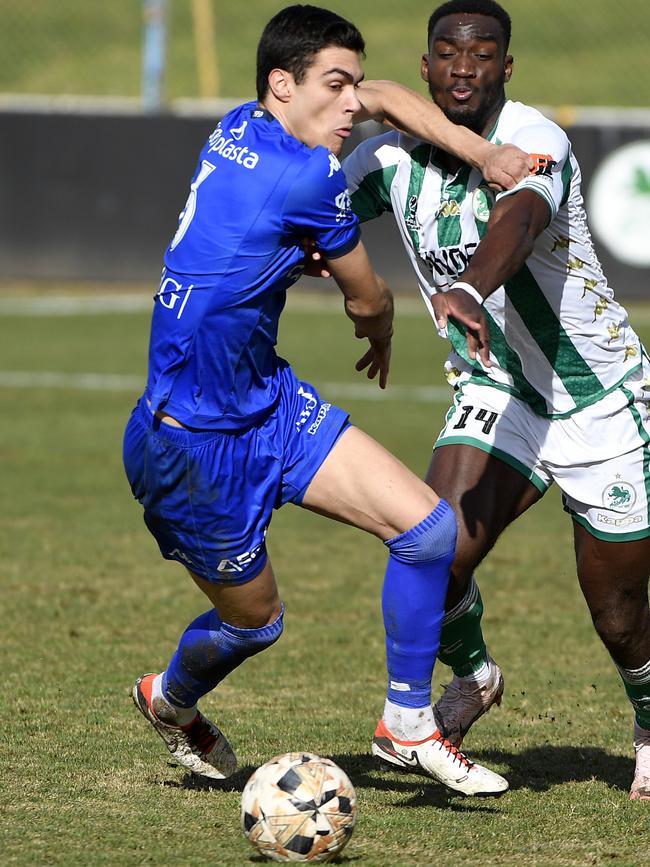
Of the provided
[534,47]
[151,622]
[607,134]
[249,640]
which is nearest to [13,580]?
[151,622]

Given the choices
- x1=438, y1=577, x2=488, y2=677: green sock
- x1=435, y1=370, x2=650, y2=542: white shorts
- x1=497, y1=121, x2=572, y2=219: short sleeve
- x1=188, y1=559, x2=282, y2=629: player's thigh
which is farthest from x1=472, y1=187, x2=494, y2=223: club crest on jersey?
x1=188, y1=559, x2=282, y2=629: player's thigh

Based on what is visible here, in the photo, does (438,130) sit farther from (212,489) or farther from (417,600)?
(417,600)

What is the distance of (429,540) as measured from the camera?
4.67 metres

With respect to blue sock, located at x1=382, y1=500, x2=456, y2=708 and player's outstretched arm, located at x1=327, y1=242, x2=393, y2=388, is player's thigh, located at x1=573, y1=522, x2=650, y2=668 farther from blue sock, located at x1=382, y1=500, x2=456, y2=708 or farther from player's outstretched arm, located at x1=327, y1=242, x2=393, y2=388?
player's outstretched arm, located at x1=327, y1=242, x2=393, y2=388

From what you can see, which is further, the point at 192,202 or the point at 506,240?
the point at 192,202

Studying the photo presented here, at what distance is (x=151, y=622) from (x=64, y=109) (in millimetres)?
14357

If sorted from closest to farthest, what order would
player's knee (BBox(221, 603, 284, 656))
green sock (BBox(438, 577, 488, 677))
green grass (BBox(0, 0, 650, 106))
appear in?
player's knee (BBox(221, 603, 284, 656))
green sock (BBox(438, 577, 488, 677))
green grass (BBox(0, 0, 650, 106))

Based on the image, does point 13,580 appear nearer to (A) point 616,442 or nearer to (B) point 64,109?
(A) point 616,442

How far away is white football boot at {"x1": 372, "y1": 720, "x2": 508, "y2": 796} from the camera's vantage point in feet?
15.3

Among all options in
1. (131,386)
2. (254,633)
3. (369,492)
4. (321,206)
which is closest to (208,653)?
(254,633)

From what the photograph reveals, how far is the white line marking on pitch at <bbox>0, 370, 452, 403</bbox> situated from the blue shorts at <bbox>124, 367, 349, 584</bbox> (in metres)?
8.73

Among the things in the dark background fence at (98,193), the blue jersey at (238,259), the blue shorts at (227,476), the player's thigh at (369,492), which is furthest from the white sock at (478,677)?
the dark background fence at (98,193)

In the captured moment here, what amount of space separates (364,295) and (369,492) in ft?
1.99

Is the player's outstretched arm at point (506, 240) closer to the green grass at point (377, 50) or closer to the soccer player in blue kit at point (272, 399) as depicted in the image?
the soccer player in blue kit at point (272, 399)
